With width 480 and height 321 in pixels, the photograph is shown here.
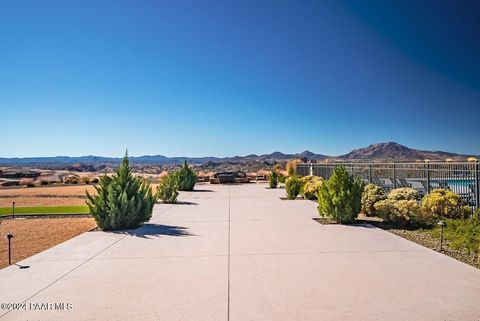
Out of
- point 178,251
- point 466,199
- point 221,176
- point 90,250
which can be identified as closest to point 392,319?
point 178,251

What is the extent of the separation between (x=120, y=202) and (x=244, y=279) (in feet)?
18.1

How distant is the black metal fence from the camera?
1155 cm

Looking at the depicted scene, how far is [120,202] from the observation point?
998cm

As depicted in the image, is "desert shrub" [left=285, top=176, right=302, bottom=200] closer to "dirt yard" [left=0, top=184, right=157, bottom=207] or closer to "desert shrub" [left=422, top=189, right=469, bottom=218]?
"desert shrub" [left=422, top=189, right=469, bottom=218]

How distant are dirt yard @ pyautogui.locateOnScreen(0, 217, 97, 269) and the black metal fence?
951 cm

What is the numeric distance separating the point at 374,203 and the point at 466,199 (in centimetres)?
305

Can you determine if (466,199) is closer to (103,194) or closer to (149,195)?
(149,195)

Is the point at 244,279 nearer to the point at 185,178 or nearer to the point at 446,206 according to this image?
the point at 446,206

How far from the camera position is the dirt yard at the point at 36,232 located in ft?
27.5

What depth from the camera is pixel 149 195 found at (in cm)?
1084

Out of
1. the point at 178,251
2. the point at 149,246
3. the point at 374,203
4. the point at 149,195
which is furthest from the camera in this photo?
the point at 374,203

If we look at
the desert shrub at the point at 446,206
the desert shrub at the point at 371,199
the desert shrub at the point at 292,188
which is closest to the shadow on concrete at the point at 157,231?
the desert shrub at the point at 371,199

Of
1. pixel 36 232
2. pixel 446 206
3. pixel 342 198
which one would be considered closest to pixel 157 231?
pixel 36 232

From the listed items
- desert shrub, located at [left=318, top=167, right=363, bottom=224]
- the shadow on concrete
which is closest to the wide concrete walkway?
the shadow on concrete
